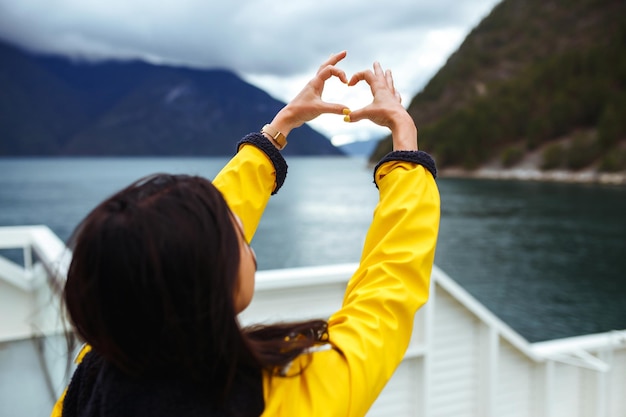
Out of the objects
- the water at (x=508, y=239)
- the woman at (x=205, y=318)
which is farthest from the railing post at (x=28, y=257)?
the woman at (x=205, y=318)

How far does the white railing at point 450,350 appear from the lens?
2.50 m

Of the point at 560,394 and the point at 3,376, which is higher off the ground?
the point at 3,376

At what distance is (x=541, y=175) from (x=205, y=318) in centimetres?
6614

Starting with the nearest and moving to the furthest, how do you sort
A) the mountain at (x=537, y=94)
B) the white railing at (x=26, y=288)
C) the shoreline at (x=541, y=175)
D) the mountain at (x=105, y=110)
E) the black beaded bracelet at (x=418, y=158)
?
1. the black beaded bracelet at (x=418, y=158)
2. the white railing at (x=26, y=288)
3. the shoreline at (x=541, y=175)
4. the mountain at (x=537, y=94)
5. the mountain at (x=105, y=110)

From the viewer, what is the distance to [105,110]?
119125 mm

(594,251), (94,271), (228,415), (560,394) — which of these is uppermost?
(594,251)

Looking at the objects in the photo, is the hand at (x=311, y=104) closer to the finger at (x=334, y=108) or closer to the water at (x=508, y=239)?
the finger at (x=334, y=108)

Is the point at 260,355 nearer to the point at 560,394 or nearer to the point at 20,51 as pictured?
the point at 560,394

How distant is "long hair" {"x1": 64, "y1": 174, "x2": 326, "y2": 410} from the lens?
59cm

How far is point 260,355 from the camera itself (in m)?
0.63

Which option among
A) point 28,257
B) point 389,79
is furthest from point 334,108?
point 28,257

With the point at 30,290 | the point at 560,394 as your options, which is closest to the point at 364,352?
the point at 30,290

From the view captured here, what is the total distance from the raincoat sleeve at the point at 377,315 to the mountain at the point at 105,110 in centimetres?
8595

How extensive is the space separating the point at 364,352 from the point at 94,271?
324 millimetres
